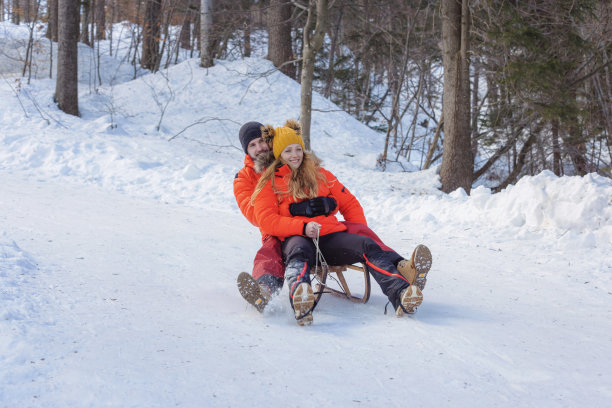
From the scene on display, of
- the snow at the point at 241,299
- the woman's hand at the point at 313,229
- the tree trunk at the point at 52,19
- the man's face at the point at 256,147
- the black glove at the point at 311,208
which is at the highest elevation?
the tree trunk at the point at 52,19

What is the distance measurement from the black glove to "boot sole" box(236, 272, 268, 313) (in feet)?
2.17

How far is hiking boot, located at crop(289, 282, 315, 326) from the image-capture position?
3115 mm

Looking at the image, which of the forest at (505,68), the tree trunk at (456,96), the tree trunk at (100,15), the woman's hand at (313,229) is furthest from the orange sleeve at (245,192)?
the tree trunk at (100,15)

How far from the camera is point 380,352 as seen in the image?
9.04 feet

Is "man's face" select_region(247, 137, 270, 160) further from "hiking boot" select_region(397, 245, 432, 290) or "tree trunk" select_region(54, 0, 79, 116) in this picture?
"tree trunk" select_region(54, 0, 79, 116)

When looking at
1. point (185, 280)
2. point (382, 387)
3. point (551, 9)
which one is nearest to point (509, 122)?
point (551, 9)

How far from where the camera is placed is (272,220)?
3.69 m

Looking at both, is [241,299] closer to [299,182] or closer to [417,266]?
[299,182]

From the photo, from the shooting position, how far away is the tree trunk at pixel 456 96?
856 cm

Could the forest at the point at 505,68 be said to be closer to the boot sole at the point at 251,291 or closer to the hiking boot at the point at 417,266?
the hiking boot at the point at 417,266

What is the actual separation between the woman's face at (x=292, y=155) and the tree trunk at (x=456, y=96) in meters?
5.57

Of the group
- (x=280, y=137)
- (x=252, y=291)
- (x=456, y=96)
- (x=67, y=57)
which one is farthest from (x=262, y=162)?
(x=67, y=57)

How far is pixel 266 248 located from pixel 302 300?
2.33 ft

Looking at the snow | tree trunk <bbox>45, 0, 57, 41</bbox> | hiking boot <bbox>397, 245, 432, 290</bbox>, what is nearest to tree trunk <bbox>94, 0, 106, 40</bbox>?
tree trunk <bbox>45, 0, 57, 41</bbox>
